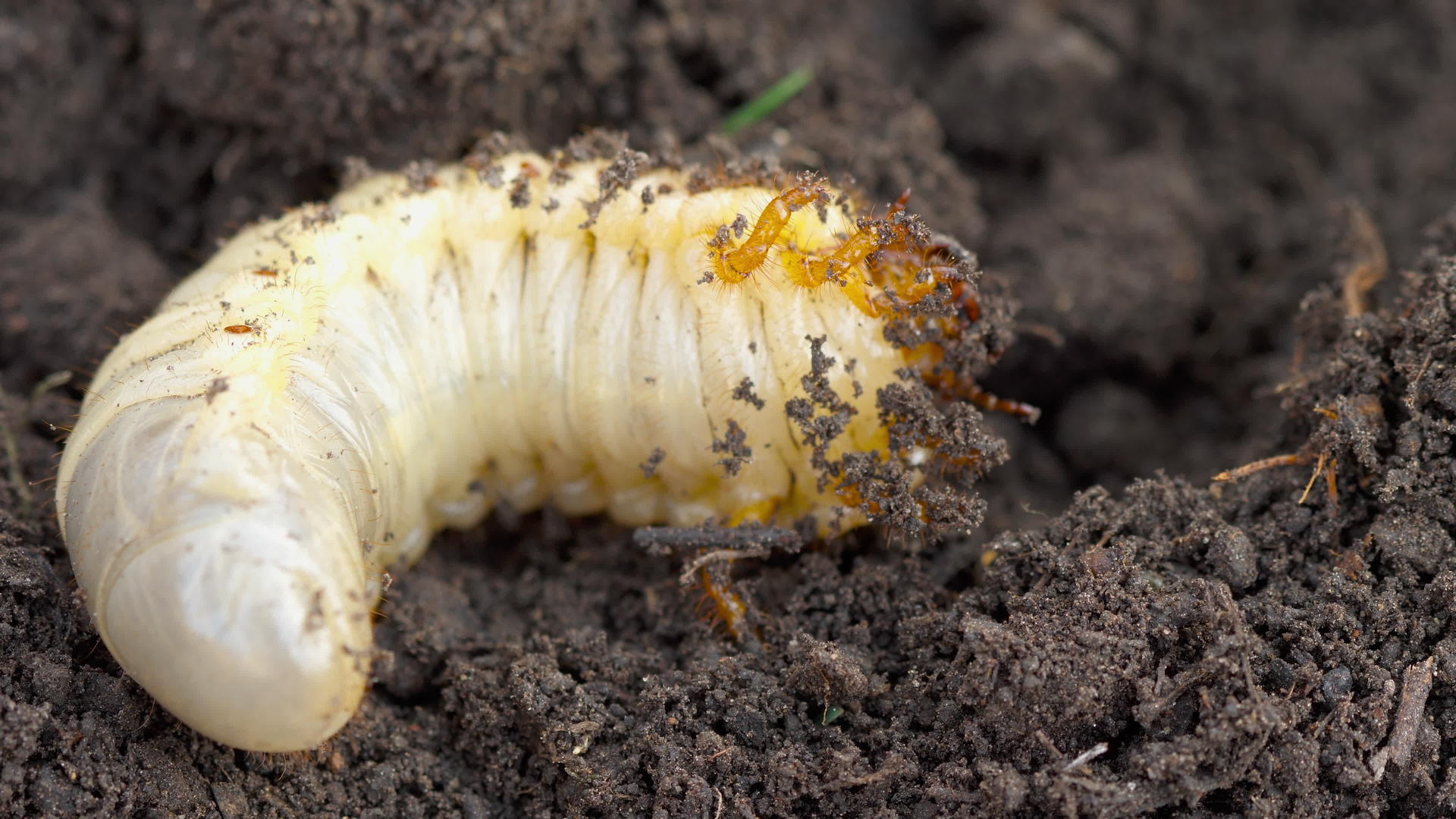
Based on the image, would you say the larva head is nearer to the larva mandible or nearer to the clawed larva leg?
the larva mandible

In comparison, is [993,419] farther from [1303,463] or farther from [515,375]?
[515,375]

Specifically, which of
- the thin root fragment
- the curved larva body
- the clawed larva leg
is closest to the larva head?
the curved larva body

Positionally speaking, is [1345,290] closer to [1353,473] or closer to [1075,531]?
[1353,473]

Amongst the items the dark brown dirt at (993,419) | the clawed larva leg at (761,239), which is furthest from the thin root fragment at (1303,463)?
the clawed larva leg at (761,239)

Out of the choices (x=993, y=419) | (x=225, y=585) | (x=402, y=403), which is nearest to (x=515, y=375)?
(x=402, y=403)

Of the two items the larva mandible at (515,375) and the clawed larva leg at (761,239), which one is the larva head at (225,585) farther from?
the clawed larva leg at (761,239)

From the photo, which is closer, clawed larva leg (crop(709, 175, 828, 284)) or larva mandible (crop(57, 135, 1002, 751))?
larva mandible (crop(57, 135, 1002, 751))
